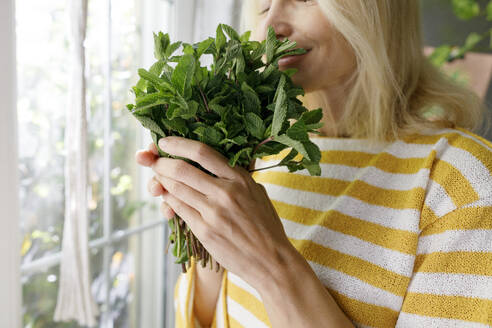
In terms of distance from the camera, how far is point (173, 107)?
594 millimetres

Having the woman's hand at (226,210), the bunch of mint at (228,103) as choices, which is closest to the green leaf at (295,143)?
the bunch of mint at (228,103)

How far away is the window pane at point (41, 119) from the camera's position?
94cm

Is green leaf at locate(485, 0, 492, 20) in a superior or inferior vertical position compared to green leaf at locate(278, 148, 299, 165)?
superior

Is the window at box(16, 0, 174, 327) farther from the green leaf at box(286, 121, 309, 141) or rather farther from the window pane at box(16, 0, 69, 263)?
the green leaf at box(286, 121, 309, 141)

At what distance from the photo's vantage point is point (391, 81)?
0.88 metres

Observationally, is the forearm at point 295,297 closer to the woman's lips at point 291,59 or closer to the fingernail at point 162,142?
the fingernail at point 162,142

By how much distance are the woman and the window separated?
0.42 meters

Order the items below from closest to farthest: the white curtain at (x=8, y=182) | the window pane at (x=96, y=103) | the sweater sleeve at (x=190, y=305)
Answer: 1. the white curtain at (x=8, y=182)
2. the sweater sleeve at (x=190, y=305)
3. the window pane at (x=96, y=103)

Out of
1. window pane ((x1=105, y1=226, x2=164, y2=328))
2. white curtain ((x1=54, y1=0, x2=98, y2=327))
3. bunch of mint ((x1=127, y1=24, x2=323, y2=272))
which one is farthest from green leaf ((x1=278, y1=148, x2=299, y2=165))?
window pane ((x1=105, y1=226, x2=164, y2=328))

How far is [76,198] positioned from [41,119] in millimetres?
243

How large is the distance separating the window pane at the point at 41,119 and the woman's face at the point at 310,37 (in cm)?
59

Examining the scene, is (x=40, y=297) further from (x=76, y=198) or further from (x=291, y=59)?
(x=291, y=59)

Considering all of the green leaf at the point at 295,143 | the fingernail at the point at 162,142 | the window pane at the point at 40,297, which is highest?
the green leaf at the point at 295,143

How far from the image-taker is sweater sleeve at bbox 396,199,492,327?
1.98ft
